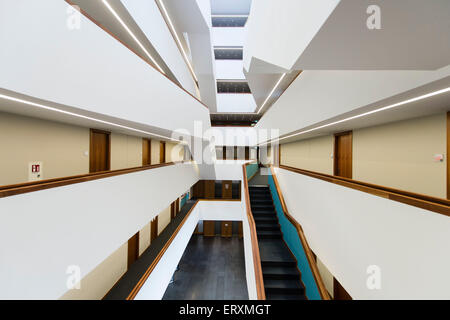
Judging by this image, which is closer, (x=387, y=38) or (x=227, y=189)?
(x=387, y=38)

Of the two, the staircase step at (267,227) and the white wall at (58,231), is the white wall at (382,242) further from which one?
the white wall at (58,231)

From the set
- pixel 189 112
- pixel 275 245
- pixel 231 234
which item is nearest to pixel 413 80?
pixel 275 245

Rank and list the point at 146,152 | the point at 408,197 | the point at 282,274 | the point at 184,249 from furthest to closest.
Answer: the point at 184,249 → the point at 146,152 → the point at 282,274 → the point at 408,197

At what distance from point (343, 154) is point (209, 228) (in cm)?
942

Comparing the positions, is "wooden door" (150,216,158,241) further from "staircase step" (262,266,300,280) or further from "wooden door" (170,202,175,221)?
"staircase step" (262,266,300,280)

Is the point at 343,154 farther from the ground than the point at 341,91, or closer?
closer

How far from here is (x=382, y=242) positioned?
2.01 metres

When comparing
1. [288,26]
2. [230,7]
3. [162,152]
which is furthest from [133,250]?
[230,7]

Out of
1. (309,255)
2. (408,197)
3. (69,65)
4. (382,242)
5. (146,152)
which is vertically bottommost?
(309,255)

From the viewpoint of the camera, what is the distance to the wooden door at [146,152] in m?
7.11

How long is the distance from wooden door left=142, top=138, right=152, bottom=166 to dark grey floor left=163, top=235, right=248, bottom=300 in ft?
16.9

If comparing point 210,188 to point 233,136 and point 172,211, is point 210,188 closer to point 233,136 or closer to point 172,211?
point 172,211
